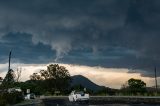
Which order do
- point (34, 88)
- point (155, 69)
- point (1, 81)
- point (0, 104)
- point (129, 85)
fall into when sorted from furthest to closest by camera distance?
point (34, 88), point (129, 85), point (155, 69), point (1, 81), point (0, 104)

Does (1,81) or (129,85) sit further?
(129,85)

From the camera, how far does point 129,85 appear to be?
6073 inches

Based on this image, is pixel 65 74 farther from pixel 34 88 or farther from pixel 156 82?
pixel 156 82

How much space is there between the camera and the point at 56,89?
187 metres

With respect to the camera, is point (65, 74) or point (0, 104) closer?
point (0, 104)

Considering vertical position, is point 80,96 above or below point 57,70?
below

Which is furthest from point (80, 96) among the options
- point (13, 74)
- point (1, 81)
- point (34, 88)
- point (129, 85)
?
point (34, 88)

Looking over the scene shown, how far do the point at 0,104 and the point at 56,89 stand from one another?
13970 centimetres

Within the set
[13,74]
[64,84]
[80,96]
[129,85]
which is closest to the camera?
[80,96]

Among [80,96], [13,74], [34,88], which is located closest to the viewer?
[80,96]

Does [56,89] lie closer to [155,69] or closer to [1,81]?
[155,69]

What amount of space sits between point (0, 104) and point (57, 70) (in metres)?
143

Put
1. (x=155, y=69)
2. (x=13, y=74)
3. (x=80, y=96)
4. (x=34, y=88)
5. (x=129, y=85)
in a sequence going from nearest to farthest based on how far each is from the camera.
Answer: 1. (x=80, y=96)
2. (x=13, y=74)
3. (x=155, y=69)
4. (x=129, y=85)
5. (x=34, y=88)

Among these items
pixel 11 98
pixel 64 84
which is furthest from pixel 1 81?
pixel 64 84
